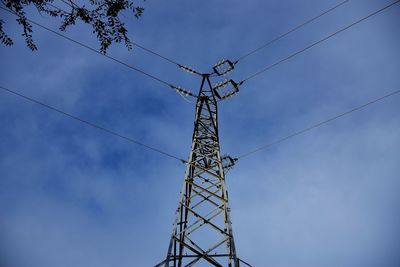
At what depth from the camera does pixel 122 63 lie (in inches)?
504

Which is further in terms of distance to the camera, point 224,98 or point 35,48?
point 224,98

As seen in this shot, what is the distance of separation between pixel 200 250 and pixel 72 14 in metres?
6.04

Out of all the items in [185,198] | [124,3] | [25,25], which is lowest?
[185,198]

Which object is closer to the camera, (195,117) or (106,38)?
(106,38)

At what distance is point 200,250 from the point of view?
7230mm

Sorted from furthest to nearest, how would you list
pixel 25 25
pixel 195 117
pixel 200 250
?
pixel 195 117 → pixel 200 250 → pixel 25 25

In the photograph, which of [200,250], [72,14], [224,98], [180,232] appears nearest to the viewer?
[72,14]

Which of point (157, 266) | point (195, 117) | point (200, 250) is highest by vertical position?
point (195, 117)

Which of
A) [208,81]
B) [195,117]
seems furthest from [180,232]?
[208,81]

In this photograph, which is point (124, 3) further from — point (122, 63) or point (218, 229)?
point (122, 63)

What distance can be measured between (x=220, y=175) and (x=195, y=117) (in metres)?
3.32

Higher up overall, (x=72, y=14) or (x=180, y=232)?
(x=72, y=14)

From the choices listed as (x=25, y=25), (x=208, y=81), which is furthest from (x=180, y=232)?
(x=208, y=81)

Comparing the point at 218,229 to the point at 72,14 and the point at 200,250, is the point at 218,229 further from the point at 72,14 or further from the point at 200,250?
the point at 72,14
